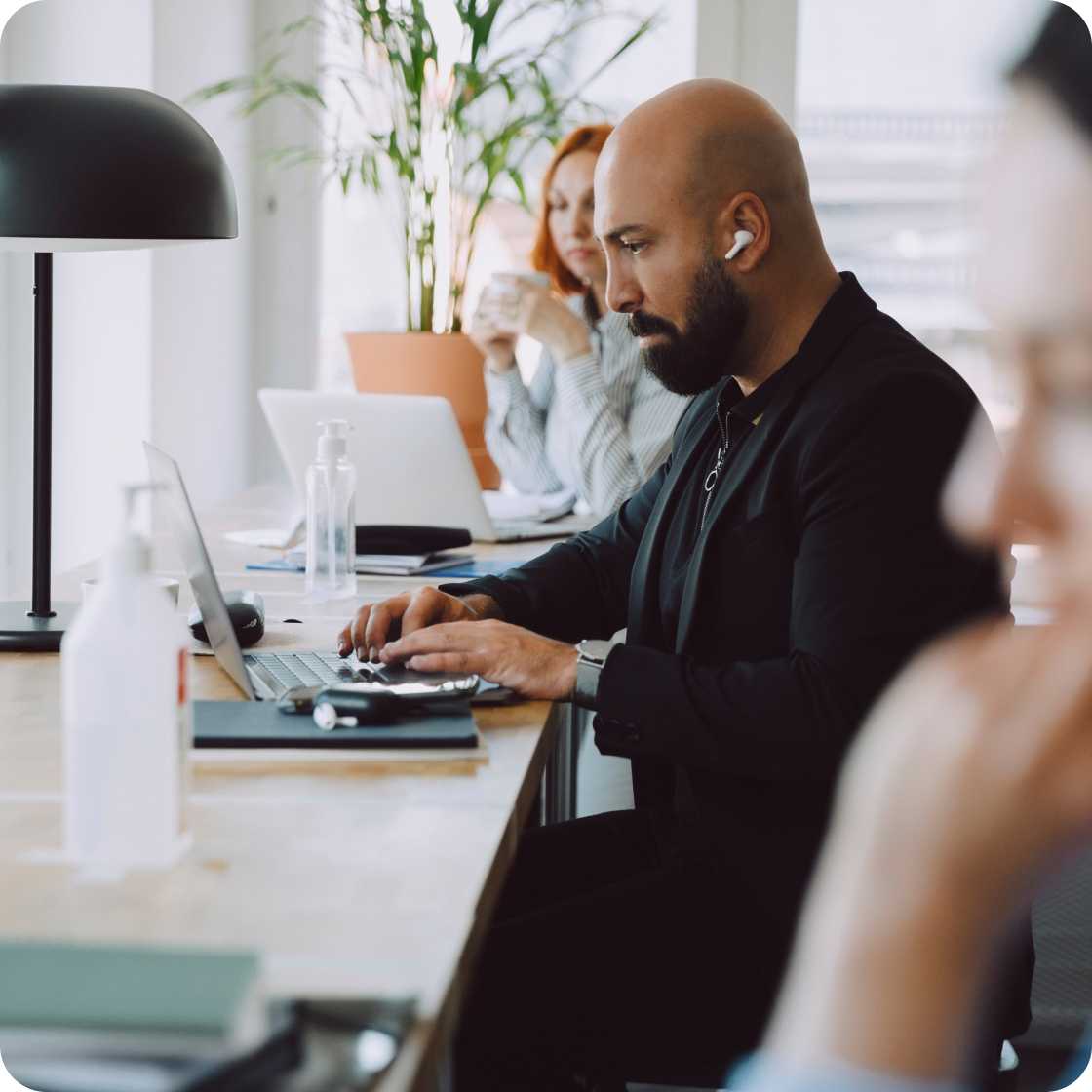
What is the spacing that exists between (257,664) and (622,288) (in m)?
0.56

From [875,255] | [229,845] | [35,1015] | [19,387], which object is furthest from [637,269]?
[875,255]

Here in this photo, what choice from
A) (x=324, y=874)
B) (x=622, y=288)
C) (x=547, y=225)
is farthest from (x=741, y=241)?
(x=547, y=225)

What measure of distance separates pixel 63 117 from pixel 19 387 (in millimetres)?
1558

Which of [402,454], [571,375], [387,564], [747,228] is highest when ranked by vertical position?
[747,228]

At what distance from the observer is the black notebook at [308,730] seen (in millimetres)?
1173

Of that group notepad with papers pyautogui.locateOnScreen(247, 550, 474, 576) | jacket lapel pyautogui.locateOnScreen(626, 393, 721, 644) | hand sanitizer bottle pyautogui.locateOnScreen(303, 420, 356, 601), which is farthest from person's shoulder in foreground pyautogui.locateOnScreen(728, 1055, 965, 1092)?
notepad with papers pyautogui.locateOnScreen(247, 550, 474, 576)

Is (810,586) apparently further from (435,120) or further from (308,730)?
(435,120)

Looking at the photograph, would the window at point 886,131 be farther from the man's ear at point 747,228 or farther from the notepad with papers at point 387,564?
the man's ear at point 747,228

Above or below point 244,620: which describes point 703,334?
above

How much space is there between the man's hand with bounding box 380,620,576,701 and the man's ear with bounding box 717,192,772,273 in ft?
1.46

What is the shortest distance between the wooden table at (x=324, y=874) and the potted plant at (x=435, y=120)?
203 cm

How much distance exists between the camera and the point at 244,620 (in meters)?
1.60

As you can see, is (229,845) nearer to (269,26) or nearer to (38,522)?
(38,522)

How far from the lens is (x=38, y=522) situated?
167cm
